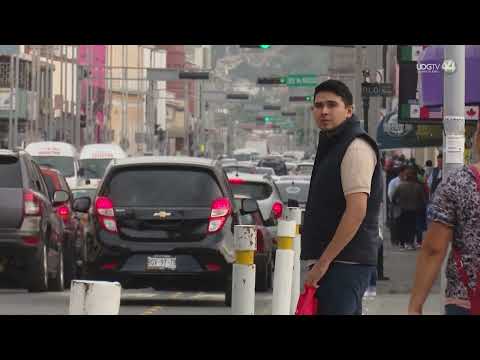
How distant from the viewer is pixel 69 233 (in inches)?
815

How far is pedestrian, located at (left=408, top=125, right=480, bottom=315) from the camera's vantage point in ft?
22.4

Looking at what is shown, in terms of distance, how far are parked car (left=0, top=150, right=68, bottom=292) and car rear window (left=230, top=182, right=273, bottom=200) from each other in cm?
647

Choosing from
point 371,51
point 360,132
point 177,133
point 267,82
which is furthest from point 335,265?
point 177,133

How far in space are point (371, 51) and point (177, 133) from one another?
146 m

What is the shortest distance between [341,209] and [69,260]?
1248 cm

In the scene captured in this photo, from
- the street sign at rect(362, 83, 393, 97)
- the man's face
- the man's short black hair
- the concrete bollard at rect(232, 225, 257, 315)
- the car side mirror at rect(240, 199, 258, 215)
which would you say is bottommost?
the concrete bollard at rect(232, 225, 257, 315)

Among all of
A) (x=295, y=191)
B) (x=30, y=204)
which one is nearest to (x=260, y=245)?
(x=30, y=204)

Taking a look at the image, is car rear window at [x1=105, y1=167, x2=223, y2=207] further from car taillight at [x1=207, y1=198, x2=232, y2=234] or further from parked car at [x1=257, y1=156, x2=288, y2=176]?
parked car at [x1=257, y1=156, x2=288, y2=176]

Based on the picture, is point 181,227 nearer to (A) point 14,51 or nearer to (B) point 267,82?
(A) point 14,51

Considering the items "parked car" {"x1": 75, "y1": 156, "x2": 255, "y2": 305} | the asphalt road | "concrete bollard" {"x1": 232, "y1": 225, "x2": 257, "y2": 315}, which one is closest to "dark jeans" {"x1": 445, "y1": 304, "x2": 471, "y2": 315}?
"concrete bollard" {"x1": 232, "y1": 225, "x2": 257, "y2": 315}

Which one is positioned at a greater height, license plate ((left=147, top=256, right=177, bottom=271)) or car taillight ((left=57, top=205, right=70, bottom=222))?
car taillight ((left=57, top=205, right=70, bottom=222))

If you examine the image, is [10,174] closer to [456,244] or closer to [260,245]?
[260,245]

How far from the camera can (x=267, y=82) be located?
303 feet
